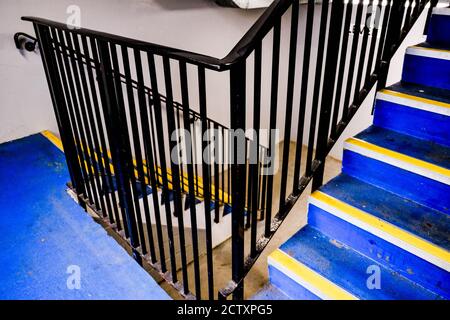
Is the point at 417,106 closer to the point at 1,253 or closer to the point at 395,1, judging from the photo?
the point at 395,1

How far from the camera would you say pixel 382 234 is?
4.58 ft

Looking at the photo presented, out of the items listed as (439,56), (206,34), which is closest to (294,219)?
(206,34)

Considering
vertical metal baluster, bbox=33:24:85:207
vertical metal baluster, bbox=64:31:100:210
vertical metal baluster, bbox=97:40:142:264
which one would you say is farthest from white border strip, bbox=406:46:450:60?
vertical metal baluster, bbox=33:24:85:207

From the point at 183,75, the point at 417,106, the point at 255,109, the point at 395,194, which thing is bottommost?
the point at 395,194

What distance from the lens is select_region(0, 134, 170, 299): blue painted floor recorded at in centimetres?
153

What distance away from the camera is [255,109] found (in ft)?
3.39

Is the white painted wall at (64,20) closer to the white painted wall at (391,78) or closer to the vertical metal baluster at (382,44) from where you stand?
the white painted wall at (391,78)

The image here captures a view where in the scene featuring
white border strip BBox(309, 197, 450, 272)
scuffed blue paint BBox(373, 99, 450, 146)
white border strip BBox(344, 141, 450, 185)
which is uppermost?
scuffed blue paint BBox(373, 99, 450, 146)

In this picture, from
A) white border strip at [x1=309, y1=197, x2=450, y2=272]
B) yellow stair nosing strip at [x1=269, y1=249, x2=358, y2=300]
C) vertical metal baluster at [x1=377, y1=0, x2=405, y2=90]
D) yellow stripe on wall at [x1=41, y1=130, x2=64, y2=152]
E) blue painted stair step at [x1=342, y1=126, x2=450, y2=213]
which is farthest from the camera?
yellow stripe on wall at [x1=41, y1=130, x2=64, y2=152]

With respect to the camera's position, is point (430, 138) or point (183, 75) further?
point (430, 138)

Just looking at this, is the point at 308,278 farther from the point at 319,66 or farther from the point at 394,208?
the point at 319,66

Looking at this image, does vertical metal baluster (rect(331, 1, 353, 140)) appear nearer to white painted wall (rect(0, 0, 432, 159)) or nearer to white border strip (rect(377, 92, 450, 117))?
white border strip (rect(377, 92, 450, 117))

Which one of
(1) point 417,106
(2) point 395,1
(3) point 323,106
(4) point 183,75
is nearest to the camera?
(4) point 183,75

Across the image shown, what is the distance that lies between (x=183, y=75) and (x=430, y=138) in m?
1.41
